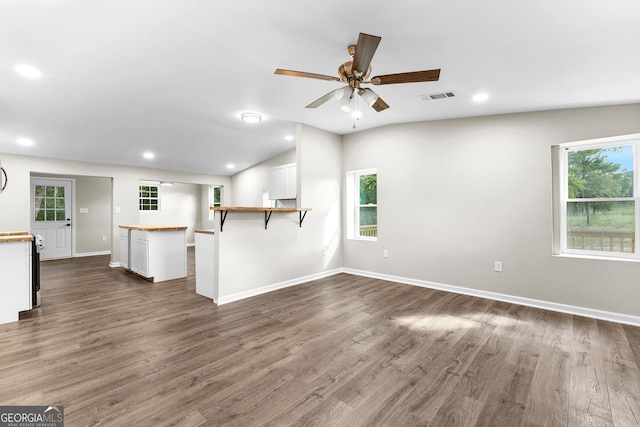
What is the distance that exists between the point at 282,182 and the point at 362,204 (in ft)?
6.07

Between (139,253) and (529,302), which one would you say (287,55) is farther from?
(139,253)

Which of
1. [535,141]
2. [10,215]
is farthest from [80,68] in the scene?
[535,141]

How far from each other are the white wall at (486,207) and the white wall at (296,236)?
0.69m

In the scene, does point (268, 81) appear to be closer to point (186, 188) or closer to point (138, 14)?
point (138, 14)

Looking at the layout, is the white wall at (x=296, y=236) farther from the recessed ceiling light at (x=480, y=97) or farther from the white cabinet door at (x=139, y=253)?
the recessed ceiling light at (x=480, y=97)

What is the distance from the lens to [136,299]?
3.94 metres

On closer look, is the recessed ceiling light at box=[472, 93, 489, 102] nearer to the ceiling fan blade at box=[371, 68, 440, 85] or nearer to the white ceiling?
the white ceiling

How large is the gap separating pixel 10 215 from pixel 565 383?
8.49 m

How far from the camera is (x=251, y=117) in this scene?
4340 mm

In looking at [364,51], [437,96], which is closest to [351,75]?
[364,51]

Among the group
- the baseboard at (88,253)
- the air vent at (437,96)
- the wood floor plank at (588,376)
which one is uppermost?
the air vent at (437,96)

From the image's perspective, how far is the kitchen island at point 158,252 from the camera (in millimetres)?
4867

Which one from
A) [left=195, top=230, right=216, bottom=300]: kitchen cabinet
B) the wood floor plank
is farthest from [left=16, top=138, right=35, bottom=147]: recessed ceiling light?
the wood floor plank
